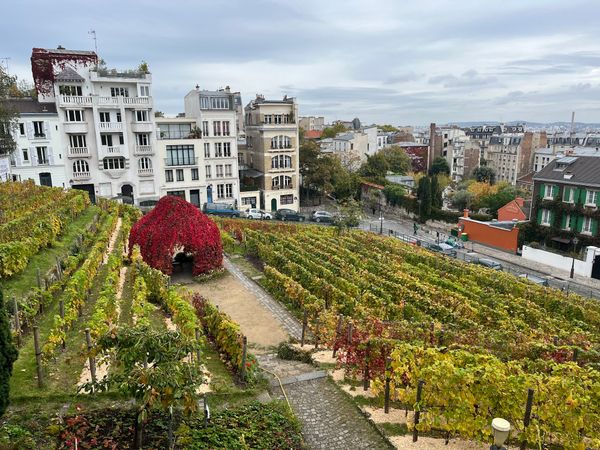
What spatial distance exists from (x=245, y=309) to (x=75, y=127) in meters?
35.5

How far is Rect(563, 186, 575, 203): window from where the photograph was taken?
4297cm

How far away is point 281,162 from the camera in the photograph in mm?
58656

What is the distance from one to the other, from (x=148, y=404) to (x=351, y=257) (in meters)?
21.4

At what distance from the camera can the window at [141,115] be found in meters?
49.1

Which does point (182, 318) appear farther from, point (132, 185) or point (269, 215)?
point (132, 185)

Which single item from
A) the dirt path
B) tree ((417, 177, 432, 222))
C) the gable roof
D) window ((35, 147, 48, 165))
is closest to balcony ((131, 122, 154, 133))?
window ((35, 147, 48, 165))

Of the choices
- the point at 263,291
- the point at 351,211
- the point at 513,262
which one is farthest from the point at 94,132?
the point at 513,262

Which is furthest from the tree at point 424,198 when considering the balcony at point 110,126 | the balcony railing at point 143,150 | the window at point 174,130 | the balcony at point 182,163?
the balcony at point 110,126

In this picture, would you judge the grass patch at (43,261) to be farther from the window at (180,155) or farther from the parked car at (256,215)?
the window at (180,155)

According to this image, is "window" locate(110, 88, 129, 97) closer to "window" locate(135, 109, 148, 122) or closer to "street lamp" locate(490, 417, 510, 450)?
"window" locate(135, 109, 148, 122)

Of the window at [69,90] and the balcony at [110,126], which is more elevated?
the window at [69,90]

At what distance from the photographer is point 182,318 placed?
15102mm

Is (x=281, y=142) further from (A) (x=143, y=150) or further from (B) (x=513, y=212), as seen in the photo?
(B) (x=513, y=212)

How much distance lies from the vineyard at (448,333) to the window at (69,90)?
26.9 metres
